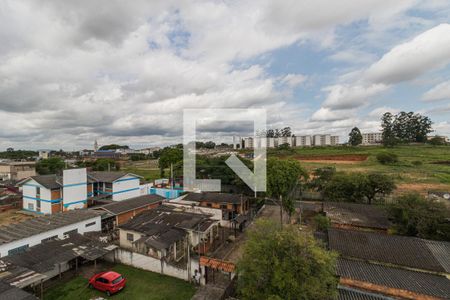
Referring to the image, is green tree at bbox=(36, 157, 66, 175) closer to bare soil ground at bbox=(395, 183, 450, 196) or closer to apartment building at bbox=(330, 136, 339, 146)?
bare soil ground at bbox=(395, 183, 450, 196)

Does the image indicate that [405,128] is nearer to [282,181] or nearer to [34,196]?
[282,181]

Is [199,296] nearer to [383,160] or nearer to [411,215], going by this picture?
[411,215]

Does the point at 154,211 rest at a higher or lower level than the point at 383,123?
lower

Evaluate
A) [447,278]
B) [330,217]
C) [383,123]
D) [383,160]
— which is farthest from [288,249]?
[383,123]

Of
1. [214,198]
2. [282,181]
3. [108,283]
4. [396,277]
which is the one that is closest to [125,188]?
[214,198]

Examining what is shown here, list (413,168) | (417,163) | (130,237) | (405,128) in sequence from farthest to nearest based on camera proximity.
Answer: (405,128) → (417,163) → (413,168) → (130,237)

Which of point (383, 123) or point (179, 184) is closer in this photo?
point (179, 184)
